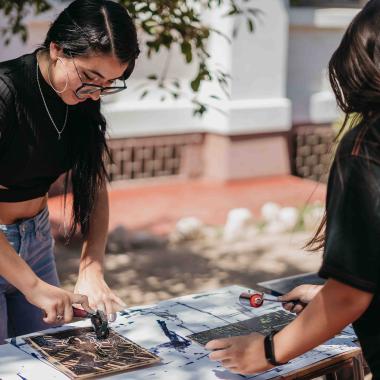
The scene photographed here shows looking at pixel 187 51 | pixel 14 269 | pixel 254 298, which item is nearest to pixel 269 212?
pixel 187 51

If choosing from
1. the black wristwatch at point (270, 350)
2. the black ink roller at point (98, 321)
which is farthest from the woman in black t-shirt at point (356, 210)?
the black ink roller at point (98, 321)

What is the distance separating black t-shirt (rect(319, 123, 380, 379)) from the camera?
5.18 feet

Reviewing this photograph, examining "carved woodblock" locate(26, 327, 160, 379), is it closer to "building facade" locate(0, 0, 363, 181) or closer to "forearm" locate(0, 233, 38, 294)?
"forearm" locate(0, 233, 38, 294)

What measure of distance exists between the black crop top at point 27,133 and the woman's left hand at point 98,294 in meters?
0.33

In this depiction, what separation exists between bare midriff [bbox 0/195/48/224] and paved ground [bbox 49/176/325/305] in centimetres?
199

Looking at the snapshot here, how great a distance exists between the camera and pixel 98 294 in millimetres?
2555

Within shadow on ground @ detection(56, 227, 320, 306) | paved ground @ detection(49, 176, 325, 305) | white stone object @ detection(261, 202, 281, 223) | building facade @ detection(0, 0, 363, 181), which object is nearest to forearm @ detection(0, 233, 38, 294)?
paved ground @ detection(49, 176, 325, 305)

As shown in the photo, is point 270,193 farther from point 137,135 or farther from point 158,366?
point 158,366

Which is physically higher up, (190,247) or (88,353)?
(88,353)

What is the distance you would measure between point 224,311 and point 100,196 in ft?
2.05

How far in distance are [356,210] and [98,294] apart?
1.20 metres

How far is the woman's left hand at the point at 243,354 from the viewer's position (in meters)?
1.88

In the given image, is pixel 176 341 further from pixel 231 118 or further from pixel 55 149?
pixel 231 118

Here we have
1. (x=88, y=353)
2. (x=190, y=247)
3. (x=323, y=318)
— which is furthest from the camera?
(x=190, y=247)
